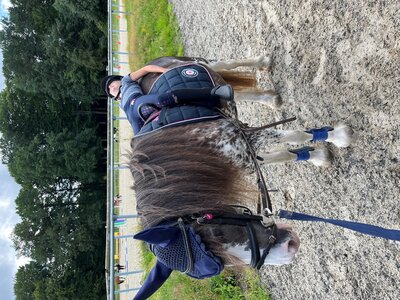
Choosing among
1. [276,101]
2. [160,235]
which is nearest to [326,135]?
[276,101]

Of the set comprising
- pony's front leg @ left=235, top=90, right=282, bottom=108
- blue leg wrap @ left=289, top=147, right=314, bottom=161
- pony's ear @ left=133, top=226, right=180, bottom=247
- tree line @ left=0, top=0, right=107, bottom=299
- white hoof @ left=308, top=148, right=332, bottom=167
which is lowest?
tree line @ left=0, top=0, right=107, bottom=299

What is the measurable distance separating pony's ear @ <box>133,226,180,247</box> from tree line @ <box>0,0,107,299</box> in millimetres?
11652

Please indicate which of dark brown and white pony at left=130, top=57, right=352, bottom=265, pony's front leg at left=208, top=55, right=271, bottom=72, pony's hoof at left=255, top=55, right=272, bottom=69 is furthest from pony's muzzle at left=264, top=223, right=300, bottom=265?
pony's hoof at left=255, top=55, right=272, bottom=69

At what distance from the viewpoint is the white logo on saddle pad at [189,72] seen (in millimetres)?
2777

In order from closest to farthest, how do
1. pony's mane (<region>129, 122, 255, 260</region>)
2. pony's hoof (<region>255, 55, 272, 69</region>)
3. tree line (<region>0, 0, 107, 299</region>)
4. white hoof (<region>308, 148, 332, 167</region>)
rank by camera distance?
1. pony's mane (<region>129, 122, 255, 260</region>)
2. white hoof (<region>308, 148, 332, 167</region>)
3. pony's hoof (<region>255, 55, 272, 69</region>)
4. tree line (<region>0, 0, 107, 299</region>)

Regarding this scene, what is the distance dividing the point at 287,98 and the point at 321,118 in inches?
22.3

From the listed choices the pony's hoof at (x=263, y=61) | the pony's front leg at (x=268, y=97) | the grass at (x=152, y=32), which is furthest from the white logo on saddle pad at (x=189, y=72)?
the grass at (x=152, y=32)

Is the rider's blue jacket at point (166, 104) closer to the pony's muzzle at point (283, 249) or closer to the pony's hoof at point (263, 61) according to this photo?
the pony's muzzle at point (283, 249)

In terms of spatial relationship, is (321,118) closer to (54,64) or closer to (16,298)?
(54,64)

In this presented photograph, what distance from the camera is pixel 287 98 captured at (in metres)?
3.74

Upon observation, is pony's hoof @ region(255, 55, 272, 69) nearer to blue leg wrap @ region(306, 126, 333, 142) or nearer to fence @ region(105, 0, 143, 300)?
blue leg wrap @ region(306, 126, 333, 142)

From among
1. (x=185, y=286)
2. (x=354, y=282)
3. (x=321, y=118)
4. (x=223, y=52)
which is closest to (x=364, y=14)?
(x=321, y=118)

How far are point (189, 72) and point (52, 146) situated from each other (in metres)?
11.4

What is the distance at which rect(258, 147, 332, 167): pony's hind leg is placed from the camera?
2.95m
